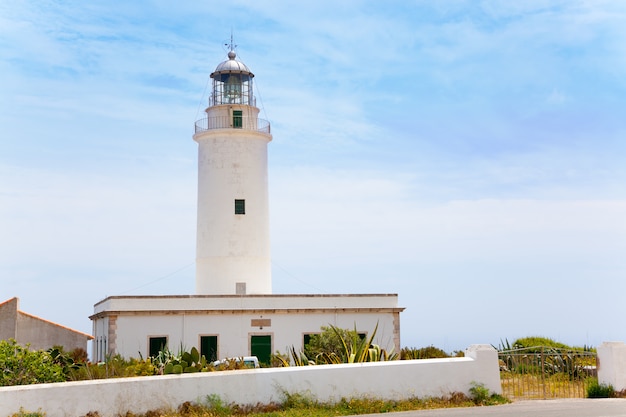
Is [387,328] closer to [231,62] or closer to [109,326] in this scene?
[109,326]

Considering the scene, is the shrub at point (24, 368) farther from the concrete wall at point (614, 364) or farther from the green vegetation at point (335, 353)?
the concrete wall at point (614, 364)

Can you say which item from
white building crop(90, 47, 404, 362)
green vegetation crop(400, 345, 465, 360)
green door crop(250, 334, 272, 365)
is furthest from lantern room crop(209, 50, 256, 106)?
green vegetation crop(400, 345, 465, 360)

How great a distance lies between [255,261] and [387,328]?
19.1ft

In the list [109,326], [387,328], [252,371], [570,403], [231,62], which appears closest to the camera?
[252,371]

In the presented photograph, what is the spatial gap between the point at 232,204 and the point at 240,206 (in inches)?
12.7

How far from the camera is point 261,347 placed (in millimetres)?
25891

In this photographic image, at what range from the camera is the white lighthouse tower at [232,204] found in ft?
94.9

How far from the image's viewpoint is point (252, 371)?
43.5 feet

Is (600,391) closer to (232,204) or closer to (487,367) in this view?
(487,367)

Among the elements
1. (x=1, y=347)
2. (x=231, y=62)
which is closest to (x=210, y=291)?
(x=231, y=62)

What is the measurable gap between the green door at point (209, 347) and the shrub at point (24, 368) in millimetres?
11863

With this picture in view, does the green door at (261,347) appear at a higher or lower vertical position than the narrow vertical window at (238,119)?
lower

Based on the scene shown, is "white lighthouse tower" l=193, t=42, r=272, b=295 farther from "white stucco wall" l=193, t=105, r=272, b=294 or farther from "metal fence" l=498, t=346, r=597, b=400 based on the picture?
"metal fence" l=498, t=346, r=597, b=400

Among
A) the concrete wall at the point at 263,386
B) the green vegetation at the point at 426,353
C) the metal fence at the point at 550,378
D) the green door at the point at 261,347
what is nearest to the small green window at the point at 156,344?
the green door at the point at 261,347
